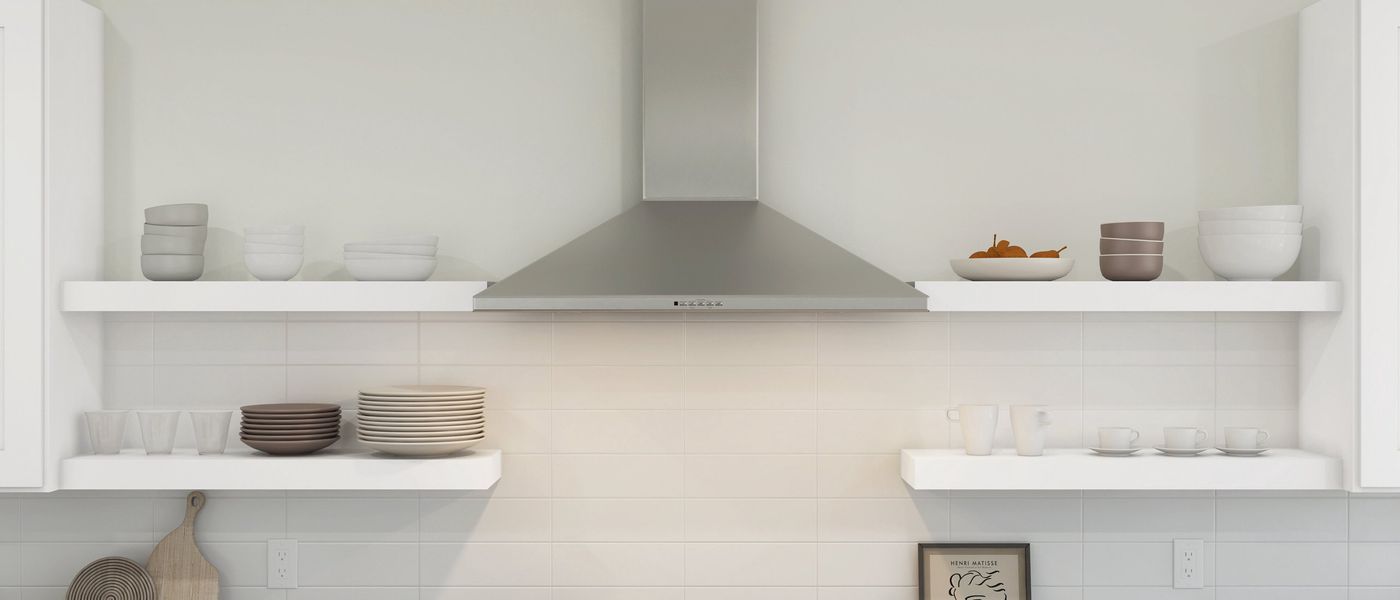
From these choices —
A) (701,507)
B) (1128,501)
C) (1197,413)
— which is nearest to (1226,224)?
(1197,413)

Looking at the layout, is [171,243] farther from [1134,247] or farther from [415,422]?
[1134,247]

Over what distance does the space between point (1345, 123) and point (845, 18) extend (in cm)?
118

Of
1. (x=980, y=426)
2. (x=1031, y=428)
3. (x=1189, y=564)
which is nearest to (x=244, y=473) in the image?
(x=980, y=426)

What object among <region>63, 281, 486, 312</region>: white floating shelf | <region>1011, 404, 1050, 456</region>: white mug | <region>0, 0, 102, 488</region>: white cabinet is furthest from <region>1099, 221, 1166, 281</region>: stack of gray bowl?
<region>0, 0, 102, 488</region>: white cabinet

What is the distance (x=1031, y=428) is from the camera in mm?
2338

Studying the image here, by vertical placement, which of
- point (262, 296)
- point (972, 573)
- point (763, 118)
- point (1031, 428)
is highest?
point (763, 118)

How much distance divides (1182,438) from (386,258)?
1906 millimetres

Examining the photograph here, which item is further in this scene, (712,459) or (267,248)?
(712,459)

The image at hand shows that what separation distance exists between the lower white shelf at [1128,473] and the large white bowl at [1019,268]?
16.6 inches

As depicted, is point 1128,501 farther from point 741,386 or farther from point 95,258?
point 95,258

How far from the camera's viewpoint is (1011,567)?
2.52 m

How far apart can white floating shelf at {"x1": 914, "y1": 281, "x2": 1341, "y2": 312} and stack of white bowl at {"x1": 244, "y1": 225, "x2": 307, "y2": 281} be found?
1.49 meters

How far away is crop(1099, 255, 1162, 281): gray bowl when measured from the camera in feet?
7.57

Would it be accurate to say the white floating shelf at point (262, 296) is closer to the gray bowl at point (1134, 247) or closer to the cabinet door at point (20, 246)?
the cabinet door at point (20, 246)
